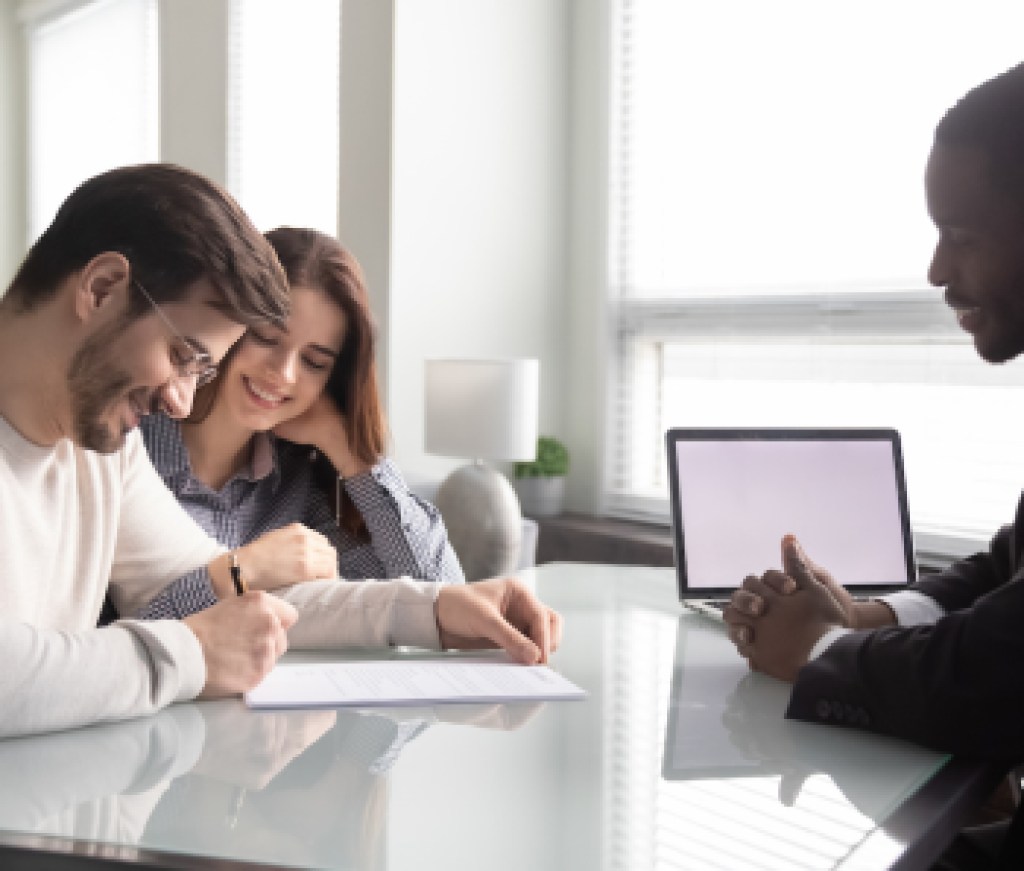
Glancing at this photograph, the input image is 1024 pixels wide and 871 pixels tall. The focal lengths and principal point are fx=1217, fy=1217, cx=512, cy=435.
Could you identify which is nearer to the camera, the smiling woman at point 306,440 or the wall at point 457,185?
the smiling woman at point 306,440

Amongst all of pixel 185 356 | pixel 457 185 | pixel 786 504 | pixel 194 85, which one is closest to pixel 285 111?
pixel 194 85

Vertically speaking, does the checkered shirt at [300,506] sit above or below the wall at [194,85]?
below

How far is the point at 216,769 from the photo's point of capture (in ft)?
3.76

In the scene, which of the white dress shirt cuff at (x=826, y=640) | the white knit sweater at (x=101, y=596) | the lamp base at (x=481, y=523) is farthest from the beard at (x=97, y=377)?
the lamp base at (x=481, y=523)

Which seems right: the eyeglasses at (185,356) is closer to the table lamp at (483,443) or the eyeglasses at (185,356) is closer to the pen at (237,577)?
the pen at (237,577)

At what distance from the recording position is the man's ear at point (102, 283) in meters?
1.41

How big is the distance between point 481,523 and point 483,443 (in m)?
0.25

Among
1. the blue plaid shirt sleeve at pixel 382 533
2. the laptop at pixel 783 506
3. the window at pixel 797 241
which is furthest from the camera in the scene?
the window at pixel 797 241

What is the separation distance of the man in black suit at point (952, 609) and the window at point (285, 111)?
3938mm

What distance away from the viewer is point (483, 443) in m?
3.79

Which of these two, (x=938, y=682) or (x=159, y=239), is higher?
(x=159, y=239)

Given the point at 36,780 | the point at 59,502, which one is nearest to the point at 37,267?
the point at 59,502

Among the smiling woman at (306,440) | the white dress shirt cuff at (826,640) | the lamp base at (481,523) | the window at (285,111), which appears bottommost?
the lamp base at (481,523)

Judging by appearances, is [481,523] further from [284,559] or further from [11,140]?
[11,140]
